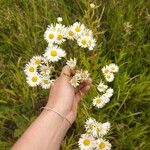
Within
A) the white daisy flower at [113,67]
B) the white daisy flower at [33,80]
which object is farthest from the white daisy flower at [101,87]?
Answer: the white daisy flower at [33,80]

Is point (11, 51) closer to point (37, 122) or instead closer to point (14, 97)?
point (14, 97)

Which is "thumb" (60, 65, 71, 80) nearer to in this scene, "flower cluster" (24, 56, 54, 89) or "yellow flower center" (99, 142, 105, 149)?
"flower cluster" (24, 56, 54, 89)

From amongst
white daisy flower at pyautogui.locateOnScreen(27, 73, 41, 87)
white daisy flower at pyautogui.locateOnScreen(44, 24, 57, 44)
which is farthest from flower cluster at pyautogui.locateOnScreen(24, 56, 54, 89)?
white daisy flower at pyautogui.locateOnScreen(44, 24, 57, 44)

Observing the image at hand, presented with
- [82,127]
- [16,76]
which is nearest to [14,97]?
[16,76]

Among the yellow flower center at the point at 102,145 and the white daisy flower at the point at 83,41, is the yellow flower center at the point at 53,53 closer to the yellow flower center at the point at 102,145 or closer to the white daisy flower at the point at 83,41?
the white daisy flower at the point at 83,41

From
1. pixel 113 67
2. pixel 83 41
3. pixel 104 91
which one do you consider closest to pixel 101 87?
pixel 104 91

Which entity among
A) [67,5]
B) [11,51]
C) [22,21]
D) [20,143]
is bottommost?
[20,143]

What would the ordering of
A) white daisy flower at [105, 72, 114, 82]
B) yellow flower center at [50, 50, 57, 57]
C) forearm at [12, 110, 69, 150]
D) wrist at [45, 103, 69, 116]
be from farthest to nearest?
white daisy flower at [105, 72, 114, 82]
yellow flower center at [50, 50, 57, 57]
wrist at [45, 103, 69, 116]
forearm at [12, 110, 69, 150]
